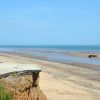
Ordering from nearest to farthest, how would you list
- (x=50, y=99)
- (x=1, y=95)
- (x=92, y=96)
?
(x=1, y=95), (x=50, y=99), (x=92, y=96)

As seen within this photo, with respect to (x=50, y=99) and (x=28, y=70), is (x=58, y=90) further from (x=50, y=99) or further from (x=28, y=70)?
(x=28, y=70)

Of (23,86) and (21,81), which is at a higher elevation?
(21,81)

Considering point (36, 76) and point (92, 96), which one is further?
point (92, 96)

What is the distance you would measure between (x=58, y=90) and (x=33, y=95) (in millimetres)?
5668

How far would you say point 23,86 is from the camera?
10109mm

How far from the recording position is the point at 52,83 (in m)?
18.1

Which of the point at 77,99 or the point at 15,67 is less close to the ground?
the point at 15,67

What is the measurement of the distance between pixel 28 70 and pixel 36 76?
1.38 feet

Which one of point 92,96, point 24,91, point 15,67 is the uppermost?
point 15,67

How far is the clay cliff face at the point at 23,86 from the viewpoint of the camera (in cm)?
965

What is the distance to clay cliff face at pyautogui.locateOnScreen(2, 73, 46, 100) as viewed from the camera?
380 inches

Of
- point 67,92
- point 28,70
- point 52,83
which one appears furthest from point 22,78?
point 52,83

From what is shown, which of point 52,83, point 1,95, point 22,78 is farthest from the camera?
point 52,83

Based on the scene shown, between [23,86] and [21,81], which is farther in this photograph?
[23,86]
